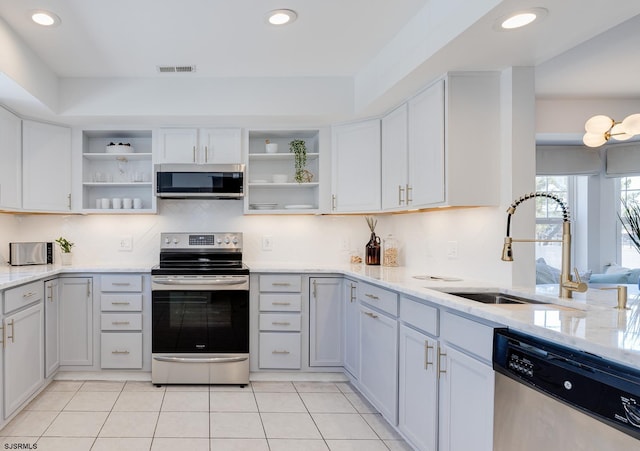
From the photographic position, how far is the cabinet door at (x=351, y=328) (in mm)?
3033

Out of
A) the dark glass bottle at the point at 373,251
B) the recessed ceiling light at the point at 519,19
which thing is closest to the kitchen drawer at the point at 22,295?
the dark glass bottle at the point at 373,251

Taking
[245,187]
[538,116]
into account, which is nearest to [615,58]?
[538,116]

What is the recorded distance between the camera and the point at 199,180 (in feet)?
11.4

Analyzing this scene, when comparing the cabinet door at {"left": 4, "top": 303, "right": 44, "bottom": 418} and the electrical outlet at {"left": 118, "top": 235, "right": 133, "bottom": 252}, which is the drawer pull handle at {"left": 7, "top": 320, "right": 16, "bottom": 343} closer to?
the cabinet door at {"left": 4, "top": 303, "right": 44, "bottom": 418}

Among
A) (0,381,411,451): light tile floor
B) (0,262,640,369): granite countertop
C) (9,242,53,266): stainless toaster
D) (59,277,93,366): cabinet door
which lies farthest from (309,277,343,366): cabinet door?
(9,242,53,266): stainless toaster

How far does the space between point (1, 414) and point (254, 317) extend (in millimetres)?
1645

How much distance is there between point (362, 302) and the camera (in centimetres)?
293

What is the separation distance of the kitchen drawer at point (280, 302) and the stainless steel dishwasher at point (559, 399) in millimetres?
1960

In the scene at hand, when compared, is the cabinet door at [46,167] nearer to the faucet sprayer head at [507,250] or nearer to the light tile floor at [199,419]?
the light tile floor at [199,419]

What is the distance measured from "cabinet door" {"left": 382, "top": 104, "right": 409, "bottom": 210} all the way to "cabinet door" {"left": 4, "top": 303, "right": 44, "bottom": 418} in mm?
2627

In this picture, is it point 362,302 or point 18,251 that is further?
point 18,251

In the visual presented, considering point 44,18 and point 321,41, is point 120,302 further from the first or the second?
point 321,41

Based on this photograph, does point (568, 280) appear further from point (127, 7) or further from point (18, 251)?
point (18, 251)

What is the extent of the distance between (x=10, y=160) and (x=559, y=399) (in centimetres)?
377
